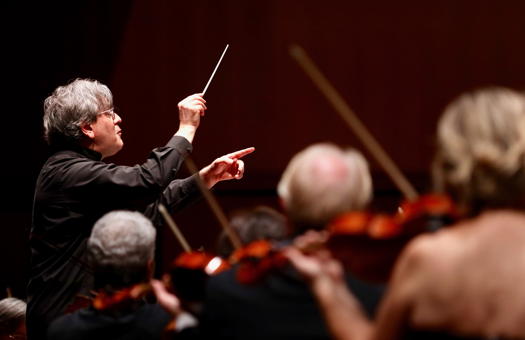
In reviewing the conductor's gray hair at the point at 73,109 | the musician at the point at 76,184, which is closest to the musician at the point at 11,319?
the musician at the point at 76,184

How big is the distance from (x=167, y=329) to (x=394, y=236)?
68cm

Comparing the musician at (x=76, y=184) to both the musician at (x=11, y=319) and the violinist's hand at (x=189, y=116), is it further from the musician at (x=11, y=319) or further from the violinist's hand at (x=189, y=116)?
the musician at (x=11, y=319)

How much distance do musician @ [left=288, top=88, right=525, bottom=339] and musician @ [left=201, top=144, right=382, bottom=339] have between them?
135 mm

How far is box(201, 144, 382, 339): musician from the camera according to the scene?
1862 millimetres

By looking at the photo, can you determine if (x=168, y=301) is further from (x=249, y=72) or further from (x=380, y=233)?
(x=249, y=72)

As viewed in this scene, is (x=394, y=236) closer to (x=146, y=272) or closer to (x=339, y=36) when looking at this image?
(x=146, y=272)

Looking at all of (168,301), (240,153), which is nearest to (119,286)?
(168,301)

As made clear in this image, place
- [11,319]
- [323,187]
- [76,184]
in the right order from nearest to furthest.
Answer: [323,187] → [76,184] → [11,319]

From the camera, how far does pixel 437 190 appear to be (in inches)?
68.7

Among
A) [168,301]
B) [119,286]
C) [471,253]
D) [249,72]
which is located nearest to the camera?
[471,253]

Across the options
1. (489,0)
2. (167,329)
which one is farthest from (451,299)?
Answer: (489,0)

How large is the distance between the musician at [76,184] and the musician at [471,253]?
4.99 ft

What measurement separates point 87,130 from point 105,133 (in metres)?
0.07

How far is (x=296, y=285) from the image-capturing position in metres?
1.89
